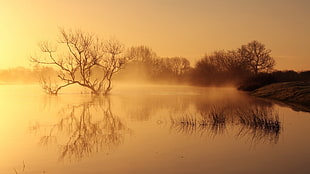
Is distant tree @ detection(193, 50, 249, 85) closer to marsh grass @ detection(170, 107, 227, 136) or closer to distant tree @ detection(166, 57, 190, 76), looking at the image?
distant tree @ detection(166, 57, 190, 76)

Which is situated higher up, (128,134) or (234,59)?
(234,59)

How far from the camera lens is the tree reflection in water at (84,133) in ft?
30.5

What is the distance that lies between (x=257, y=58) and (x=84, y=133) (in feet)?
162

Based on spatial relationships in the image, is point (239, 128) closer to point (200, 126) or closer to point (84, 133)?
point (200, 126)

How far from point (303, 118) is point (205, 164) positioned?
9.63 meters

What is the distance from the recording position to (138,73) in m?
77.0

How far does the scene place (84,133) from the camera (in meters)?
11.8

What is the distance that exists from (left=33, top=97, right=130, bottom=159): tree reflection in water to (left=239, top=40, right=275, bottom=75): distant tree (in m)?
43.3

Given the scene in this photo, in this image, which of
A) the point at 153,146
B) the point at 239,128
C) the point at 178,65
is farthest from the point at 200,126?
the point at 178,65

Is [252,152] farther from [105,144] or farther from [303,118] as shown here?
[303,118]

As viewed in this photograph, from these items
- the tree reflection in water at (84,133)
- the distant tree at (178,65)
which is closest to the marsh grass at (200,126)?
the tree reflection in water at (84,133)

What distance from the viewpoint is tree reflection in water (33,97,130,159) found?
9281 millimetres

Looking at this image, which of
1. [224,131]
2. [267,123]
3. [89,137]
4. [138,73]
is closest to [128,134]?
[89,137]

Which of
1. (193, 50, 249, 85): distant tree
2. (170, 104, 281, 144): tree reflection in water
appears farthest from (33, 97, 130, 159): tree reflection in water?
(193, 50, 249, 85): distant tree
